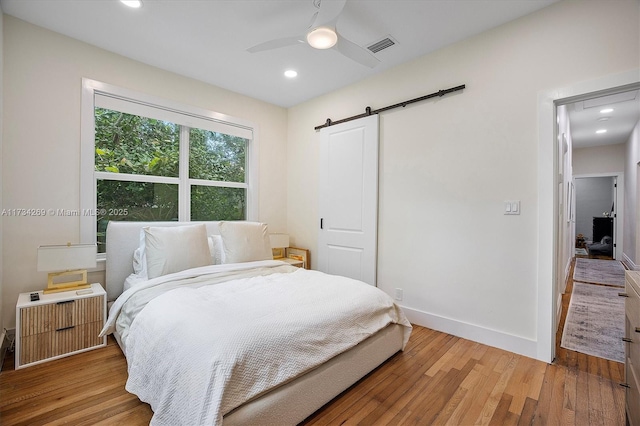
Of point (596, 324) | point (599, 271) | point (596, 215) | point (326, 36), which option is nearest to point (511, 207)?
point (596, 324)

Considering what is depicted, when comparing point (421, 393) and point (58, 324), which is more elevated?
point (58, 324)

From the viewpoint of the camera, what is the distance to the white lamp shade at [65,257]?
2314 mm

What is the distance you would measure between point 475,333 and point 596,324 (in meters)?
1.49

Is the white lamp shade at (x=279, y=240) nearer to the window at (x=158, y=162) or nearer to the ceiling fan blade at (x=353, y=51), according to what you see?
the window at (x=158, y=162)

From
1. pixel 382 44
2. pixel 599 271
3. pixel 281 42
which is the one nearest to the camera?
pixel 281 42

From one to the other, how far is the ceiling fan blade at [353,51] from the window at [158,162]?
7.01ft

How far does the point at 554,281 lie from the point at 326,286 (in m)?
1.86

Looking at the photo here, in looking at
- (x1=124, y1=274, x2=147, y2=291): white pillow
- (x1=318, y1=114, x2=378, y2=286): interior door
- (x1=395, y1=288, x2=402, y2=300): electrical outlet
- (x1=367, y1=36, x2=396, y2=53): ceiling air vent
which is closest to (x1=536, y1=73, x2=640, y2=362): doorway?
(x1=395, y1=288, x2=402, y2=300): electrical outlet

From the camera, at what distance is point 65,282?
8.89 feet

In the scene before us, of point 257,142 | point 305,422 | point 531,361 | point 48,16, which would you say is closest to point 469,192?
point 531,361

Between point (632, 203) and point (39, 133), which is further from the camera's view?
point (632, 203)

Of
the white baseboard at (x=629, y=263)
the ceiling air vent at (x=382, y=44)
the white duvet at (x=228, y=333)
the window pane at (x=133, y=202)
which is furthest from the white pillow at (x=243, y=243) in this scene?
the white baseboard at (x=629, y=263)

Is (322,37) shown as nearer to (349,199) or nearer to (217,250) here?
(349,199)

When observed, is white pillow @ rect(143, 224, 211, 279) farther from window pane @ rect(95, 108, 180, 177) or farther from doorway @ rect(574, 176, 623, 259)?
doorway @ rect(574, 176, 623, 259)
